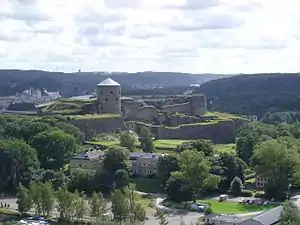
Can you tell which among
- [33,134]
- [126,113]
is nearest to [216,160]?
[33,134]

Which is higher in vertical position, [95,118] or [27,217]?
[95,118]

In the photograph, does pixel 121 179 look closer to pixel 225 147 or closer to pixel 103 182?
pixel 103 182

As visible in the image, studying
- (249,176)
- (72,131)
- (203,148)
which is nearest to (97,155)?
(72,131)

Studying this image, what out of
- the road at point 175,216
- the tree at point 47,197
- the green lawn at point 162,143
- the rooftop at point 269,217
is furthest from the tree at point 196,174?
the green lawn at point 162,143

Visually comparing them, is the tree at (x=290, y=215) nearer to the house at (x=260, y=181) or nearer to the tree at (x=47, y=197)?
the house at (x=260, y=181)

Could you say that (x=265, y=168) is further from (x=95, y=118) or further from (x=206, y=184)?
(x=95, y=118)
